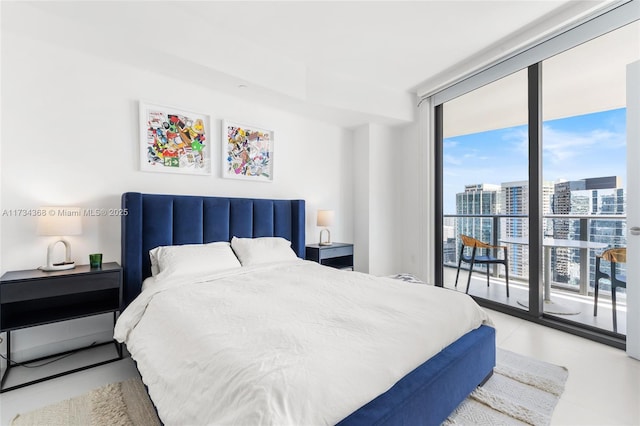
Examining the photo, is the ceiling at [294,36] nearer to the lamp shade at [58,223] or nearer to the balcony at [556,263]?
the lamp shade at [58,223]

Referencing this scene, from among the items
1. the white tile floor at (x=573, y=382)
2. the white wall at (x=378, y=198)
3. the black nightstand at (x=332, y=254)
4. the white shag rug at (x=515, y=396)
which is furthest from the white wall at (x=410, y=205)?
the white shag rug at (x=515, y=396)

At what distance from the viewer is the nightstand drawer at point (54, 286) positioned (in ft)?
6.41

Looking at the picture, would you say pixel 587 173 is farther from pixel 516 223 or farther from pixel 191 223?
pixel 191 223

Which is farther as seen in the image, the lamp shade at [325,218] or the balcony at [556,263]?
the lamp shade at [325,218]

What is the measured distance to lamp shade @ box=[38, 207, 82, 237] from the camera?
2.16 metres

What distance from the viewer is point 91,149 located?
2.54m

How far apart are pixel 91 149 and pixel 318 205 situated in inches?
102

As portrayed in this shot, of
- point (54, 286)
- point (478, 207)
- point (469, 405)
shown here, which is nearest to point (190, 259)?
point (54, 286)

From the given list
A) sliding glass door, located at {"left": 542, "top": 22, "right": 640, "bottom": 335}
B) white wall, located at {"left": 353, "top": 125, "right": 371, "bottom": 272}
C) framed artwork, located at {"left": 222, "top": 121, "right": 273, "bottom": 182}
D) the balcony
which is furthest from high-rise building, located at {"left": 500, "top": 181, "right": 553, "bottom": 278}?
framed artwork, located at {"left": 222, "top": 121, "right": 273, "bottom": 182}

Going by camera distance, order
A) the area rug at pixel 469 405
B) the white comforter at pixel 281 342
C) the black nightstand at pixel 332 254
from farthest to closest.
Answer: the black nightstand at pixel 332 254 → the area rug at pixel 469 405 → the white comforter at pixel 281 342

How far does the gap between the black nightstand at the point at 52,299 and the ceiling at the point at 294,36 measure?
1.85 metres

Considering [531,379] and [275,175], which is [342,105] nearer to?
[275,175]

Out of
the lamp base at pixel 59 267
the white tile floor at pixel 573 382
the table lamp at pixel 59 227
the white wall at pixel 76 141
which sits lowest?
the white tile floor at pixel 573 382

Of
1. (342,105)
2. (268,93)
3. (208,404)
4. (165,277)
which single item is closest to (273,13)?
(268,93)
